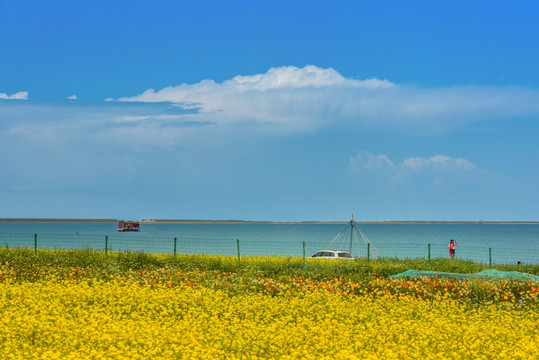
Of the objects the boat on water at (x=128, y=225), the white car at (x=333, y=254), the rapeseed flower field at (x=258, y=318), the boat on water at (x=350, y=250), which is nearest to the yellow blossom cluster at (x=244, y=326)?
the rapeseed flower field at (x=258, y=318)

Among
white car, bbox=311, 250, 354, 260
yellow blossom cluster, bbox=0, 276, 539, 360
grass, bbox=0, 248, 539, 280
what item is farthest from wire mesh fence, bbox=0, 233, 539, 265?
yellow blossom cluster, bbox=0, 276, 539, 360

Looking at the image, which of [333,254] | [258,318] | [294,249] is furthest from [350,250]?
[294,249]

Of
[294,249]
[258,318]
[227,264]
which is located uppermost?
[227,264]

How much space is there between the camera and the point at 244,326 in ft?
39.4

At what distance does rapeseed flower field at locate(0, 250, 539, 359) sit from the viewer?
32.9 feet

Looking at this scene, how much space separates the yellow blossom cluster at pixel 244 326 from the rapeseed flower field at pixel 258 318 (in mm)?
29

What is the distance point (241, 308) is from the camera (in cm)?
1447

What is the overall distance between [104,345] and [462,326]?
720cm

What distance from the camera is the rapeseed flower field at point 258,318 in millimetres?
10016

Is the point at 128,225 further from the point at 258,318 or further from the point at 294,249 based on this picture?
the point at 258,318

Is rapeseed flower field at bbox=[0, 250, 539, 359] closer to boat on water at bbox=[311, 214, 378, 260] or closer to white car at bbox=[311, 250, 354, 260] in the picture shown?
boat on water at bbox=[311, 214, 378, 260]

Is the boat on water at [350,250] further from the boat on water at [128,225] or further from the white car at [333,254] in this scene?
the boat on water at [128,225]

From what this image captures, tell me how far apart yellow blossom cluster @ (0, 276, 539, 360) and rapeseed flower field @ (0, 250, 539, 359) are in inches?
1.1

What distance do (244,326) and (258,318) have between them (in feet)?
4.81
